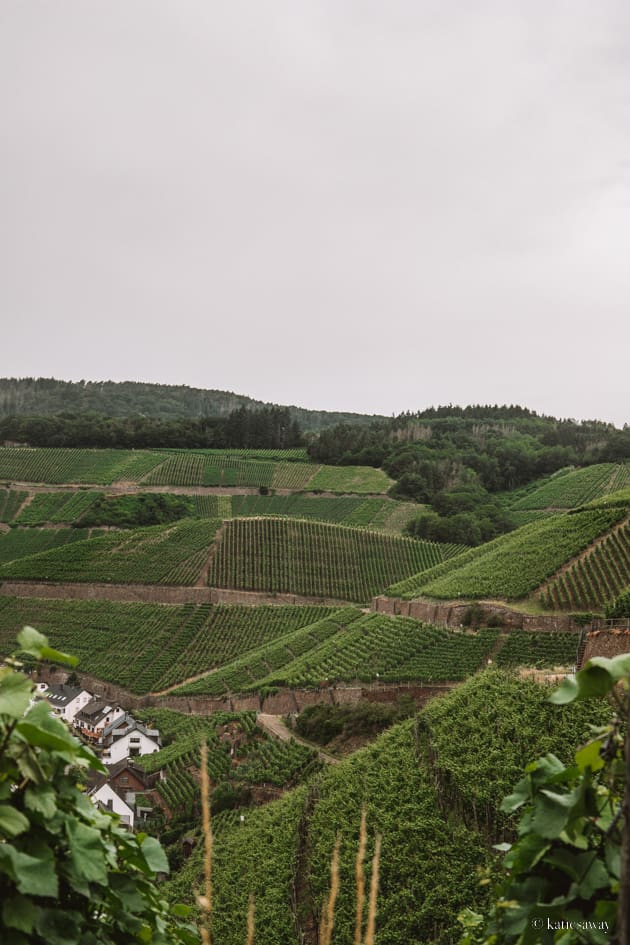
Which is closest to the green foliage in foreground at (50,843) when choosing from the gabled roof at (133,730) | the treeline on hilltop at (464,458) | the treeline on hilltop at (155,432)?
the gabled roof at (133,730)

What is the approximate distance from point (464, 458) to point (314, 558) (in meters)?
43.4

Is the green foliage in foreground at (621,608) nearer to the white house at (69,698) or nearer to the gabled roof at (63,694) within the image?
the white house at (69,698)

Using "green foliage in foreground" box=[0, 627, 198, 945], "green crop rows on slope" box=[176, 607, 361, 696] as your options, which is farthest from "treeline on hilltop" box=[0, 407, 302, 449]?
"green foliage in foreground" box=[0, 627, 198, 945]

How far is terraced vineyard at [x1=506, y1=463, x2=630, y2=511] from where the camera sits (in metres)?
82.8

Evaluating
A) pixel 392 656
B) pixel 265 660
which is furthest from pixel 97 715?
pixel 392 656

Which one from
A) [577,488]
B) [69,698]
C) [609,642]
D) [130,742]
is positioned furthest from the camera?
[577,488]

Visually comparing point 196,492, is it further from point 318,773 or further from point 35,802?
point 35,802

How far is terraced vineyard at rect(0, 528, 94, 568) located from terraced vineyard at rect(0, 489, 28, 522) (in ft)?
10.9

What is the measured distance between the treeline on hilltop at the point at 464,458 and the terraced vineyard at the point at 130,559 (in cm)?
2087

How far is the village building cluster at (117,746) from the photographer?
34.1 m

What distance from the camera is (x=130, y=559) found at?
228ft

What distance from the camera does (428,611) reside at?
4466cm

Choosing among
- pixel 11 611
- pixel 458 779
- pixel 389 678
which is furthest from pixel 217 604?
pixel 458 779

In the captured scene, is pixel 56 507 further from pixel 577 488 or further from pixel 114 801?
pixel 114 801
